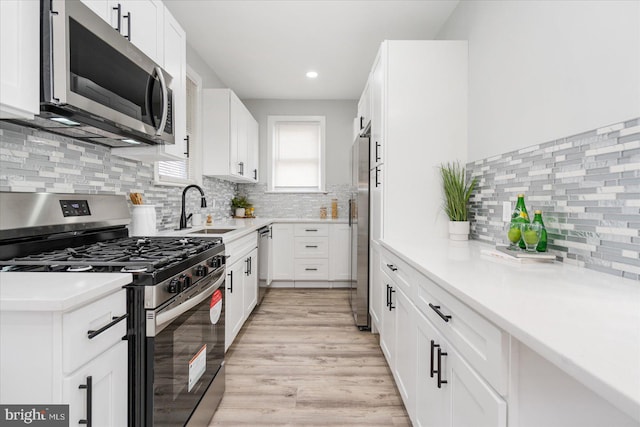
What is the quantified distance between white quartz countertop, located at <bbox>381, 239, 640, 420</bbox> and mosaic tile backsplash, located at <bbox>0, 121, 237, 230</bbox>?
1711 mm

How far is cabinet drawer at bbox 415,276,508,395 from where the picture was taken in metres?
0.80

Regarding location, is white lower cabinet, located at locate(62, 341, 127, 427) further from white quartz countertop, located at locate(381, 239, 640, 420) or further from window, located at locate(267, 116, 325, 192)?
window, located at locate(267, 116, 325, 192)

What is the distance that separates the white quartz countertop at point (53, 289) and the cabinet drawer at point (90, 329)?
0.09 feet

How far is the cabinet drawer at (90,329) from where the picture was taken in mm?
875

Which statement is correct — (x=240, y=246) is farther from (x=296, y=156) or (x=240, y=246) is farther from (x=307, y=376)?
(x=296, y=156)

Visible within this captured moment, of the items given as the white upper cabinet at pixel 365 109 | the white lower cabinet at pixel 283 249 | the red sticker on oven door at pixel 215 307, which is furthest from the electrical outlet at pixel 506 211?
the white lower cabinet at pixel 283 249

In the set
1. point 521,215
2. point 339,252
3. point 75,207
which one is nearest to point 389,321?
point 521,215

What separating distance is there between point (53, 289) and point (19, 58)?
2.51ft

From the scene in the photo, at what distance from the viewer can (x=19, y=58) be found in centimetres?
108

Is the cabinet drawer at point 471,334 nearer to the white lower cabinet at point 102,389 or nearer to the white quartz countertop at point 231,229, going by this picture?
the white lower cabinet at point 102,389

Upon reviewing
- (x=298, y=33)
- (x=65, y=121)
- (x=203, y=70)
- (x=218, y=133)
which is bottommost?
(x=65, y=121)

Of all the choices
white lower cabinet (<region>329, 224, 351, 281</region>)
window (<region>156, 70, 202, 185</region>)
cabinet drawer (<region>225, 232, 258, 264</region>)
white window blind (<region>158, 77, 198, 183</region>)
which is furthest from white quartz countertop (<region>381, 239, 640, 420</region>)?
white lower cabinet (<region>329, 224, 351, 281</region>)

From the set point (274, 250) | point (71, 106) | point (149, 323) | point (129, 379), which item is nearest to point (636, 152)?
point (149, 323)

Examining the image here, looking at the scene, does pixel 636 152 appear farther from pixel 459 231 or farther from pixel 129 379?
pixel 129 379
